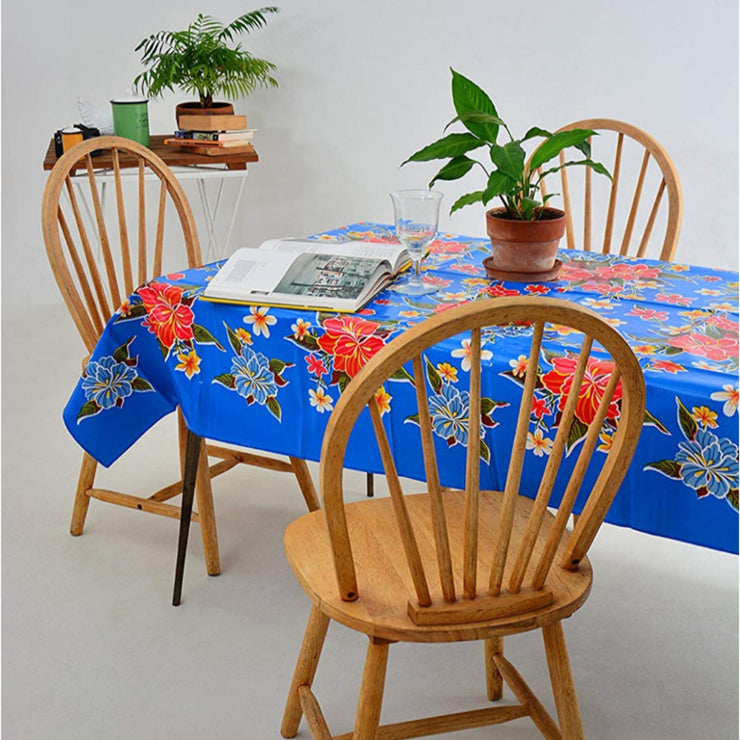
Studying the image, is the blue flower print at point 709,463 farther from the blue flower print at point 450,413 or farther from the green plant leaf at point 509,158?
the green plant leaf at point 509,158

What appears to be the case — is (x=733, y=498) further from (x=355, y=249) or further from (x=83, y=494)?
(x=83, y=494)

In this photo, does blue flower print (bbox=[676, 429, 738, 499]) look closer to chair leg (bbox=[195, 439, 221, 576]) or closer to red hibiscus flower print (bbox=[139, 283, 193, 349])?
red hibiscus flower print (bbox=[139, 283, 193, 349])

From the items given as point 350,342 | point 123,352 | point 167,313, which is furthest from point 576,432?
point 123,352

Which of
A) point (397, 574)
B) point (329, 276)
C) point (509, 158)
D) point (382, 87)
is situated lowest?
point (397, 574)

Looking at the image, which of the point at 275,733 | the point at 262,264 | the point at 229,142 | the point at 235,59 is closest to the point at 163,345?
the point at 262,264

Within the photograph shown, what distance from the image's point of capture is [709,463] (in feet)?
4.75

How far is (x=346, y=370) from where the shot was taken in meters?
1.73

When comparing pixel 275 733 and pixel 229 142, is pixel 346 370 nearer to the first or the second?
pixel 275 733

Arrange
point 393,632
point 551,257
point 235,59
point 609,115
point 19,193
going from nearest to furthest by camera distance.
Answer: point 393,632, point 551,257, point 609,115, point 235,59, point 19,193

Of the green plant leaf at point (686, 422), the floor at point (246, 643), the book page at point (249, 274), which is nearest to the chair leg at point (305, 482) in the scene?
the floor at point (246, 643)

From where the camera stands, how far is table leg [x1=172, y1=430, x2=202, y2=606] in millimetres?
2096

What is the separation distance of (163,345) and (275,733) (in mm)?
773

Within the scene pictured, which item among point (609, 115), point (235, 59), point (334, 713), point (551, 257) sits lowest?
point (334, 713)

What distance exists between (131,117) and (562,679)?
8.82 ft
